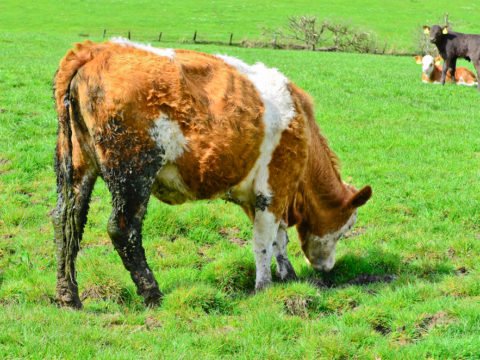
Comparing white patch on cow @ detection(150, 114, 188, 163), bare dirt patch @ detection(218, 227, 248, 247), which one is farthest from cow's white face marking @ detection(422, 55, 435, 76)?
white patch on cow @ detection(150, 114, 188, 163)

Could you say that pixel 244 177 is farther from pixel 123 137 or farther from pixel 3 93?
pixel 3 93

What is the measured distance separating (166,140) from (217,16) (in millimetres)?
63892

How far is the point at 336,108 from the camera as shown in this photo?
18359mm

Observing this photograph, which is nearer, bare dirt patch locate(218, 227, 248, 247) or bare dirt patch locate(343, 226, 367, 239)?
bare dirt patch locate(218, 227, 248, 247)

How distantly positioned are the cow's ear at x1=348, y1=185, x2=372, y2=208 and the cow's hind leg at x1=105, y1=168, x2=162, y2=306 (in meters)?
2.81

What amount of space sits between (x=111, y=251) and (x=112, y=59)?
3.24 m

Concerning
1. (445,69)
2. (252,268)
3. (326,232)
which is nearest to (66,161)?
(252,268)

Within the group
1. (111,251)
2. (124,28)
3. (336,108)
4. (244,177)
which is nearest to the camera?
(244,177)

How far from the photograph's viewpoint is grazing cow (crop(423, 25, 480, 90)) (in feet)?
90.2

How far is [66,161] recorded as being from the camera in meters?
6.98

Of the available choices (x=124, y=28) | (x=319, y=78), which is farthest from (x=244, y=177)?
(x=124, y=28)

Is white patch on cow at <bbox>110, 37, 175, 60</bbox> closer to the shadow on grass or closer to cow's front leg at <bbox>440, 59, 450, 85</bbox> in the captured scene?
the shadow on grass

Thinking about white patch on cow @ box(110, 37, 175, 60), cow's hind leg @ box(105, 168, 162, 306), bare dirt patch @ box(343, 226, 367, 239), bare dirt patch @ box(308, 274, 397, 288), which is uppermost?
white patch on cow @ box(110, 37, 175, 60)

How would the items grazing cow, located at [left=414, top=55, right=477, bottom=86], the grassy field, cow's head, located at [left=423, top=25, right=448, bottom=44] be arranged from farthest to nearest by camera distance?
1. grazing cow, located at [left=414, top=55, right=477, bottom=86]
2. cow's head, located at [left=423, top=25, right=448, bottom=44]
3. the grassy field
